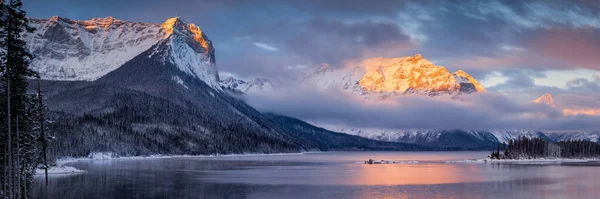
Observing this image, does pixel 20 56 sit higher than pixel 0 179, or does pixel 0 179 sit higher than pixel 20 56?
pixel 20 56

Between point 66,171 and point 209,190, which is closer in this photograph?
point 209,190

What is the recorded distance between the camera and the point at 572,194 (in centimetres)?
9588

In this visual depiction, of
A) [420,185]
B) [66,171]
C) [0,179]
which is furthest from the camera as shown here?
[66,171]

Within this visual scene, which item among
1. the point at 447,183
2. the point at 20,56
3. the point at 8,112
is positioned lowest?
the point at 447,183

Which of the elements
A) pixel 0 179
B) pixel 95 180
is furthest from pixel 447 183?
pixel 0 179

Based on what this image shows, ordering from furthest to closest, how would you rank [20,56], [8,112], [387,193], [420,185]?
[420,185] → [387,193] → [20,56] → [8,112]

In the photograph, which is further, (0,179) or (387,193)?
(387,193)

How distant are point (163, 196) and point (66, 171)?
66513mm

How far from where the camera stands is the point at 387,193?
9919 centimetres

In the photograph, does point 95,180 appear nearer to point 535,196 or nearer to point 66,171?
point 66,171

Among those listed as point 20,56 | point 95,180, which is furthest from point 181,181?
point 20,56

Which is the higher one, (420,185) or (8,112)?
(8,112)

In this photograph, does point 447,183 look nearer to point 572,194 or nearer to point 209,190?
point 572,194

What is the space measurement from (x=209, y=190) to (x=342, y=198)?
22559 mm
